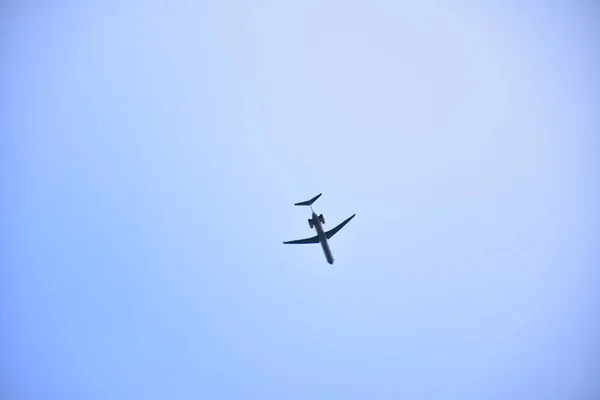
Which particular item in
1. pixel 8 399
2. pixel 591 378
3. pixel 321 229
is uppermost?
pixel 591 378

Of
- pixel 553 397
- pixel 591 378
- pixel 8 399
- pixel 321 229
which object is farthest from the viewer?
pixel 591 378

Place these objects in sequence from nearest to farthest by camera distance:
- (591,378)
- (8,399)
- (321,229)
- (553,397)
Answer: (321,229) → (8,399) → (553,397) → (591,378)

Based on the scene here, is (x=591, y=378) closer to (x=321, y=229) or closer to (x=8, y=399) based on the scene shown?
(x=321, y=229)

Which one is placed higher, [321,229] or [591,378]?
[591,378]

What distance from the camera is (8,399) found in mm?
105812

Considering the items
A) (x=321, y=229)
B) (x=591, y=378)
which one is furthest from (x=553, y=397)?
(x=321, y=229)

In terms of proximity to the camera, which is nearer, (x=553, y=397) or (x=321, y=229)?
(x=321, y=229)

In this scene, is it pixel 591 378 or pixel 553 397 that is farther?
pixel 591 378

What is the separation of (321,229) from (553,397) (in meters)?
159

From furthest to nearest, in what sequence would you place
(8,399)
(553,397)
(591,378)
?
(591,378)
(553,397)
(8,399)

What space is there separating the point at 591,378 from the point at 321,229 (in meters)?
195

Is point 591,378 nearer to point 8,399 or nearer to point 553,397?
point 553,397

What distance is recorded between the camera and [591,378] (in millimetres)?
183500

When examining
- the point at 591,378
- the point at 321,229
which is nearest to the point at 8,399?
the point at 321,229
